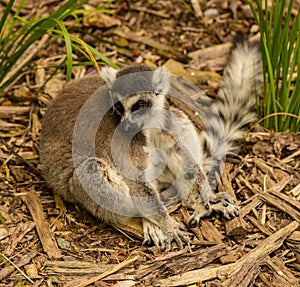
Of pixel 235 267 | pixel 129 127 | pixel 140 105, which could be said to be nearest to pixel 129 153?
pixel 129 127

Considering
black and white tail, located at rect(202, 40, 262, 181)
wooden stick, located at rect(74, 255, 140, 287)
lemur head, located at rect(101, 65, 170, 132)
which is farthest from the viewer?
black and white tail, located at rect(202, 40, 262, 181)

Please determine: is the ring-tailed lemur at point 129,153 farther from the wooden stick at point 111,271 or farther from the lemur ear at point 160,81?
the wooden stick at point 111,271

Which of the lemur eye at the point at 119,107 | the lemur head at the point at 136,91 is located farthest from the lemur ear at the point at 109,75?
the lemur eye at the point at 119,107

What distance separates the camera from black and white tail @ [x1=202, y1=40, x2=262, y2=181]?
5.84m

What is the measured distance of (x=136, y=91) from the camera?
15.8ft

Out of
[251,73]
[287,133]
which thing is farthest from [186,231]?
[251,73]

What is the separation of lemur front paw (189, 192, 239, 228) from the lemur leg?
0.60 feet

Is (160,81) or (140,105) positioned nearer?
(140,105)

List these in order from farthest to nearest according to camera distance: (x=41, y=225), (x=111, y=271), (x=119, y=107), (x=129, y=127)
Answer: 1. (x=41, y=225)
2. (x=129, y=127)
3. (x=119, y=107)
4. (x=111, y=271)

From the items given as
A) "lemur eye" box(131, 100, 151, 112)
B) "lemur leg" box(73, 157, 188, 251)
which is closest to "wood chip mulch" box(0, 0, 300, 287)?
"lemur leg" box(73, 157, 188, 251)

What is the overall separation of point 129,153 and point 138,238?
0.76 metres

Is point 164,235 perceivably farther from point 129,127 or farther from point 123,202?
point 129,127

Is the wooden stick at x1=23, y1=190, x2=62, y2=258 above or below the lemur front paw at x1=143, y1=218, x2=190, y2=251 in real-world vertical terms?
above

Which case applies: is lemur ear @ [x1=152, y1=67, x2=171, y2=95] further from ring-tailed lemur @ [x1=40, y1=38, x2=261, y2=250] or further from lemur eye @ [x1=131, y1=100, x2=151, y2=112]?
lemur eye @ [x1=131, y1=100, x2=151, y2=112]
